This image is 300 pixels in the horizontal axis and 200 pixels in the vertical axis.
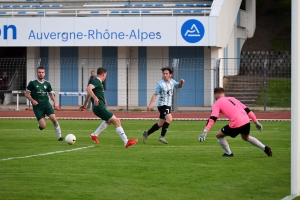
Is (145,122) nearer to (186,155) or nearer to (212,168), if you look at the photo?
(186,155)

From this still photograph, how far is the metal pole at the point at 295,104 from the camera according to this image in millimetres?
10094

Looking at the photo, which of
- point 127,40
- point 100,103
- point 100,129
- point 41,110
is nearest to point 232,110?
point 100,103

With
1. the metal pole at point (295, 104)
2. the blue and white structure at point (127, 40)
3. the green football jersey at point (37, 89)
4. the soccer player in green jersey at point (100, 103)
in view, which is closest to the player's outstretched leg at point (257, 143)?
the soccer player in green jersey at point (100, 103)

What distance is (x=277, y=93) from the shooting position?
1464 inches

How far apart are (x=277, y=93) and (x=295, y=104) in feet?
90.0

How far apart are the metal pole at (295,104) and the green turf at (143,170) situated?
0.45 meters

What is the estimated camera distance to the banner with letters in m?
35.9

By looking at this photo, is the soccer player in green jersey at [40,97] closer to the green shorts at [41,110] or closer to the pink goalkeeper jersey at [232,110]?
the green shorts at [41,110]

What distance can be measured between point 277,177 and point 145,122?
1607 centimetres

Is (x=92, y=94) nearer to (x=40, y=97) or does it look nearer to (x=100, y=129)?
(x=100, y=129)

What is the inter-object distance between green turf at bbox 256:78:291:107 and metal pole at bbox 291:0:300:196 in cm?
2541

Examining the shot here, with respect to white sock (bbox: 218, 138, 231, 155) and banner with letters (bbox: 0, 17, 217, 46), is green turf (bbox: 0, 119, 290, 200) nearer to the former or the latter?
white sock (bbox: 218, 138, 231, 155)

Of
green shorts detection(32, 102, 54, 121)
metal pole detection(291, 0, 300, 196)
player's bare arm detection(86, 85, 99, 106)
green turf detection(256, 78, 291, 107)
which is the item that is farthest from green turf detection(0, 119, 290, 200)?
green turf detection(256, 78, 291, 107)

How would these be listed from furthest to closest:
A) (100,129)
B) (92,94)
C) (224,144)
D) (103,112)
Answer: (100,129) → (103,112) → (92,94) → (224,144)
